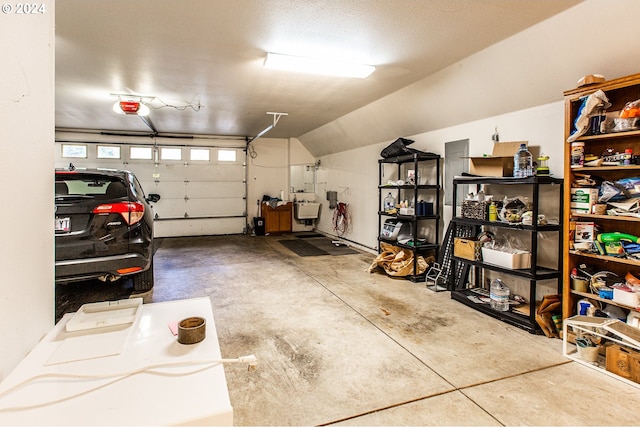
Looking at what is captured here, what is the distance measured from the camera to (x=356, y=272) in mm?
5250

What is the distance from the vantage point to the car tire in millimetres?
3850

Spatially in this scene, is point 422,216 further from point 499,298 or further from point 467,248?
point 499,298

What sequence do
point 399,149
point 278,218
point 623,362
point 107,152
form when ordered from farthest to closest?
point 278,218 < point 107,152 < point 399,149 < point 623,362

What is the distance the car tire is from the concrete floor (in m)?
0.21

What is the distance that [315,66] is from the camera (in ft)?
12.0

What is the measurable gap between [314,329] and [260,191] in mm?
6844

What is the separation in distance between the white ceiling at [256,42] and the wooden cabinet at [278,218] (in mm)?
4139

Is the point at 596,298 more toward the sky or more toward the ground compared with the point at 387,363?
more toward the sky

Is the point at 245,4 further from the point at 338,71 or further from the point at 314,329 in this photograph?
the point at 314,329

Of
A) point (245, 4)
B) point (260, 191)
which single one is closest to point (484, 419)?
point (245, 4)

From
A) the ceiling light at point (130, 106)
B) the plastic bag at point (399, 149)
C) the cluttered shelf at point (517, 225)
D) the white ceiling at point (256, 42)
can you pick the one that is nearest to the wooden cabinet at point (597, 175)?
the cluttered shelf at point (517, 225)

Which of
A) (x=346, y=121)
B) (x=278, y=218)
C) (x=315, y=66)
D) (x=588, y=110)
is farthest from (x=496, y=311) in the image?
(x=278, y=218)

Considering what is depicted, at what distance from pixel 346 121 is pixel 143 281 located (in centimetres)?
446
